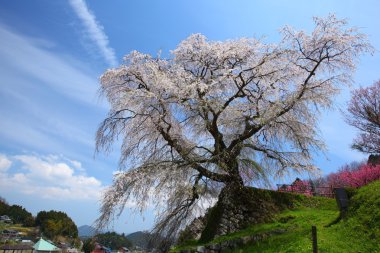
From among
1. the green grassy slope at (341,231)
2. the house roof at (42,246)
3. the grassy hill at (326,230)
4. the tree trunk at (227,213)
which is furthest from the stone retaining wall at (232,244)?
the house roof at (42,246)

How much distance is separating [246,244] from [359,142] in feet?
81.1

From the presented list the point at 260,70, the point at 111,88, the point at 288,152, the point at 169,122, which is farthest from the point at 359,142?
the point at 111,88

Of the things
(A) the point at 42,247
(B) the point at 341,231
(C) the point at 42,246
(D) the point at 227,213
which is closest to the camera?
(B) the point at 341,231

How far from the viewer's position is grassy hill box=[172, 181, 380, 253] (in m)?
11.1

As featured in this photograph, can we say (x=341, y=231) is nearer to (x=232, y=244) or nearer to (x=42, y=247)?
(x=232, y=244)

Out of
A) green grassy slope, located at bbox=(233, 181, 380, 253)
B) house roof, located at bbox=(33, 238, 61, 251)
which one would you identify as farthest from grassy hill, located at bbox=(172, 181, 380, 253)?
house roof, located at bbox=(33, 238, 61, 251)

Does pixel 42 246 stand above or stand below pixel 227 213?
below

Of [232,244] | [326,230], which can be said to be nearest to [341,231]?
[326,230]

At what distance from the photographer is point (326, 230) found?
1260cm

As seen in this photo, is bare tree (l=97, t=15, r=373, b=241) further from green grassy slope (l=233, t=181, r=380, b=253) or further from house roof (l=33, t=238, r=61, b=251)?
house roof (l=33, t=238, r=61, b=251)

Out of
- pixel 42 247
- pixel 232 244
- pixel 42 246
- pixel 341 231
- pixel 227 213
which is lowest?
pixel 42 247

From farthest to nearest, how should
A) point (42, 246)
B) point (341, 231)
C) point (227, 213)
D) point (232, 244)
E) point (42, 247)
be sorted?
point (42, 246)
point (42, 247)
point (227, 213)
point (232, 244)
point (341, 231)

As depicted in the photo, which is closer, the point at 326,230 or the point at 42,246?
the point at 326,230

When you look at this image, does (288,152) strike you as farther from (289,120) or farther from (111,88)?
(111,88)
